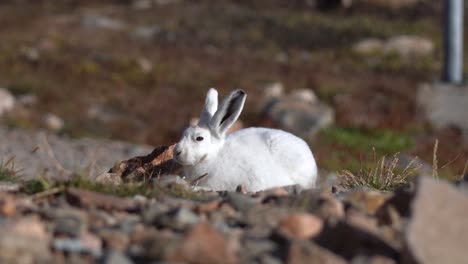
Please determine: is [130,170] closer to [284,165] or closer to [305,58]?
[284,165]

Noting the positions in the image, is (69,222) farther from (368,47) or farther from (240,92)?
(368,47)

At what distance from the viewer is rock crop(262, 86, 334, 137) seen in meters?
15.4

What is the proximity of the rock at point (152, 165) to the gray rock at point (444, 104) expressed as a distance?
1162cm

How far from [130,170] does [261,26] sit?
24385mm

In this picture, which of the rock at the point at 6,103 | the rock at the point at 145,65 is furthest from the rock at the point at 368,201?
the rock at the point at 145,65

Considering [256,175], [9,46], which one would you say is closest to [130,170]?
[256,175]

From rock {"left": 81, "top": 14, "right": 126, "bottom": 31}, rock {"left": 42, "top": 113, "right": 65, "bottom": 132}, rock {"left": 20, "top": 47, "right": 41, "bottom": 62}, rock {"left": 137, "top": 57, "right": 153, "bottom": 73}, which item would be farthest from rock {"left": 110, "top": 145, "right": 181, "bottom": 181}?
rock {"left": 81, "top": 14, "right": 126, "bottom": 31}

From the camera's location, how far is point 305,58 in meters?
24.9

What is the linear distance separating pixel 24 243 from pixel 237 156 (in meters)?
2.08

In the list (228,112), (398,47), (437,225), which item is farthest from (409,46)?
(437,225)

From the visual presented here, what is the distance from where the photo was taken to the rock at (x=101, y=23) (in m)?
27.5

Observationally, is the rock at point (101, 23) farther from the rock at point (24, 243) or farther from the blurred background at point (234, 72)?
the rock at point (24, 243)

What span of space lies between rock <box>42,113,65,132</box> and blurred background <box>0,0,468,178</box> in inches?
1.3

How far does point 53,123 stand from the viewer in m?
15.8
